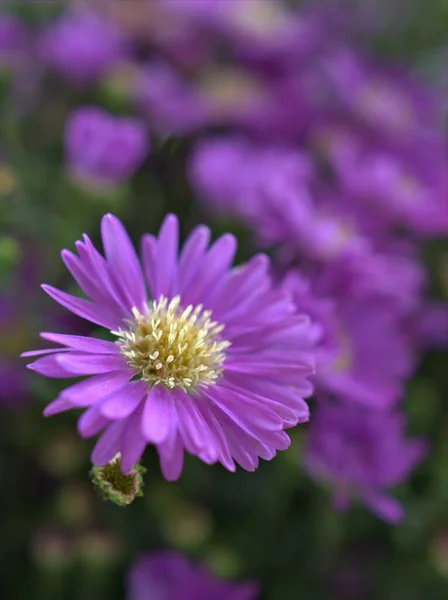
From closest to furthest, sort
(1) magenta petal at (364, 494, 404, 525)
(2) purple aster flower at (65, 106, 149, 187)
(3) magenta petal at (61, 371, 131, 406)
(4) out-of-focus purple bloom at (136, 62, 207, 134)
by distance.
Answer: (3) magenta petal at (61, 371, 131, 406), (1) magenta petal at (364, 494, 404, 525), (2) purple aster flower at (65, 106, 149, 187), (4) out-of-focus purple bloom at (136, 62, 207, 134)

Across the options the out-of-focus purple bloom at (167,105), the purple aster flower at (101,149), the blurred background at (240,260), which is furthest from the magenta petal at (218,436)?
the out-of-focus purple bloom at (167,105)

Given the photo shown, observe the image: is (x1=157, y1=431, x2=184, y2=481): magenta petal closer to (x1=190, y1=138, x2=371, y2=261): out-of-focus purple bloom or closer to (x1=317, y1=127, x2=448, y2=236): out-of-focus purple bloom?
(x1=190, y1=138, x2=371, y2=261): out-of-focus purple bloom

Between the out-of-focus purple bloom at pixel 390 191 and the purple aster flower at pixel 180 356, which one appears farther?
the out-of-focus purple bloom at pixel 390 191

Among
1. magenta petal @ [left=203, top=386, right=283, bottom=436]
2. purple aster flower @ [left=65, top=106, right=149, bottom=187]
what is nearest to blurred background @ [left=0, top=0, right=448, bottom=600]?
purple aster flower @ [left=65, top=106, right=149, bottom=187]

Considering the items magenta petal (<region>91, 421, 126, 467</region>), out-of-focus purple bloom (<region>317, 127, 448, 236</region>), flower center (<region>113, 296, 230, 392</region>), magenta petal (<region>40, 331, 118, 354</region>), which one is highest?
out-of-focus purple bloom (<region>317, 127, 448, 236</region>)

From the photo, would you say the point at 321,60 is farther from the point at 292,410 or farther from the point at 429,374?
the point at 292,410

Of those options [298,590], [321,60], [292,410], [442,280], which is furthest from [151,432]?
[321,60]

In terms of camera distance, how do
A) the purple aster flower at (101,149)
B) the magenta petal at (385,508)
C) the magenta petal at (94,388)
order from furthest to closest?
the purple aster flower at (101,149) < the magenta petal at (385,508) < the magenta petal at (94,388)

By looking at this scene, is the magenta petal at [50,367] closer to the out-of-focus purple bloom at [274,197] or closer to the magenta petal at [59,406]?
the magenta petal at [59,406]
